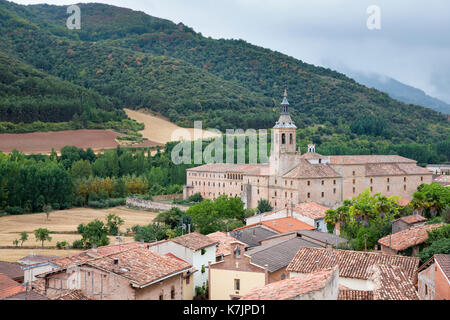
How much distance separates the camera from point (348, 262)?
66.8 ft

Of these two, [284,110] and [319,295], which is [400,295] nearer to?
[319,295]

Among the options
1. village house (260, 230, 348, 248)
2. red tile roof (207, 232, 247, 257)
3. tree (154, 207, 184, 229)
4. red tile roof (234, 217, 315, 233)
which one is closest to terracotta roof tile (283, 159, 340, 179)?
tree (154, 207, 184, 229)

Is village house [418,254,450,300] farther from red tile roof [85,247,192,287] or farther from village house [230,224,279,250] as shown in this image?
village house [230,224,279,250]

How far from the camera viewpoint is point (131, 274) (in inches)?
694

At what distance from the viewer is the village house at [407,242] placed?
25.1 meters

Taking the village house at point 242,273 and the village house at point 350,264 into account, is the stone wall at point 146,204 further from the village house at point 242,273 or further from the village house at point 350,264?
the village house at point 350,264

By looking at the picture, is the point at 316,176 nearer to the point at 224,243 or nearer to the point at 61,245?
the point at 61,245

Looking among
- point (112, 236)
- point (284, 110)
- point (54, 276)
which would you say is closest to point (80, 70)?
point (284, 110)

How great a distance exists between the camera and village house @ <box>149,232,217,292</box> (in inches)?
931

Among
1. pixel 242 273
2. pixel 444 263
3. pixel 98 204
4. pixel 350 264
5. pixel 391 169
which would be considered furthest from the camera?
pixel 98 204

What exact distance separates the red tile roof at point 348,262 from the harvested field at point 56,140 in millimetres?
77511

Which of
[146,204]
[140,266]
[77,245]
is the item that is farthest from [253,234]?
[146,204]

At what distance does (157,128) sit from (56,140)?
30177 millimetres

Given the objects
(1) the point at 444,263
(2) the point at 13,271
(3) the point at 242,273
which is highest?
(1) the point at 444,263
